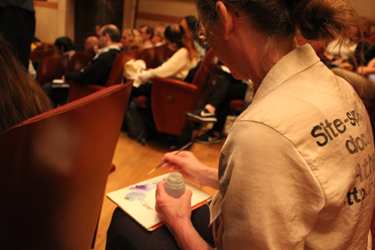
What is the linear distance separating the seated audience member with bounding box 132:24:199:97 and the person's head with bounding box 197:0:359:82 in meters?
2.06

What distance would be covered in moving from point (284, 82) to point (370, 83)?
831mm

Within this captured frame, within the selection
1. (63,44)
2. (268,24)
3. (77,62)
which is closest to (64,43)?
(63,44)

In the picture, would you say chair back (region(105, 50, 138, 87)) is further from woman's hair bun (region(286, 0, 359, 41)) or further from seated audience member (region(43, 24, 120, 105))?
woman's hair bun (region(286, 0, 359, 41))

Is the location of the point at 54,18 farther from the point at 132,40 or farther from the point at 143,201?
the point at 143,201

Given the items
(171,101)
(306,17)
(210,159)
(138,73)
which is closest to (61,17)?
(138,73)

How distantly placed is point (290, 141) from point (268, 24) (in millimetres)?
283

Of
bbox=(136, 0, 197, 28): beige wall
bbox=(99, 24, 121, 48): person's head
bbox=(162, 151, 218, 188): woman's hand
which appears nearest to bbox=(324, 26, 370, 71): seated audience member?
bbox=(162, 151, 218, 188): woman's hand

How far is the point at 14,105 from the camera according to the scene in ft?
2.66

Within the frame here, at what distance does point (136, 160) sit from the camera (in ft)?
8.43

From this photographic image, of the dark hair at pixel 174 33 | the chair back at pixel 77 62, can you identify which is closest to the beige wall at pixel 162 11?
the chair back at pixel 77 62

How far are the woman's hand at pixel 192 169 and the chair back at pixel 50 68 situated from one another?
9.11 feet

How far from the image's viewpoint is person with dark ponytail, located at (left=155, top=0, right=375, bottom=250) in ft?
1.62

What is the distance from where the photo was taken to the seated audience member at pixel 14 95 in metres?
0.78

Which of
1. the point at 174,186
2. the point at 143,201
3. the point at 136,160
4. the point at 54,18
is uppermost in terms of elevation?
the point at 174,186
